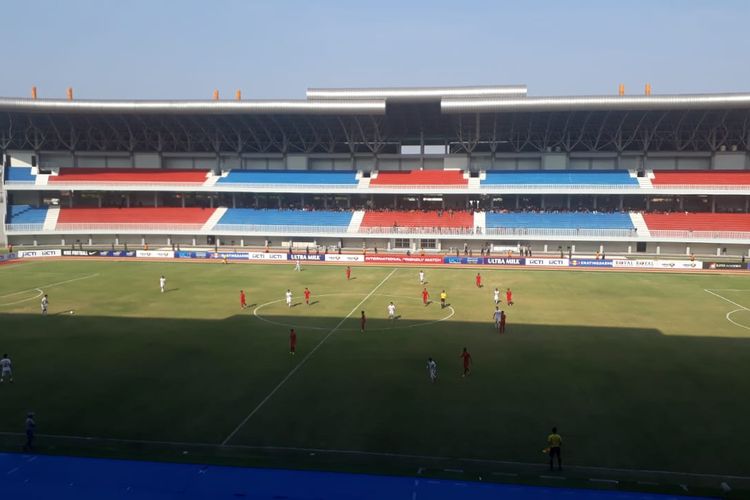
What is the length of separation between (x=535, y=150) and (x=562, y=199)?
8318 mm

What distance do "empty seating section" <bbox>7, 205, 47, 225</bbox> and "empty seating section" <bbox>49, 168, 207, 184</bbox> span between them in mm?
4970

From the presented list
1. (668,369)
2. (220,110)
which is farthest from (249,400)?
(220,110)

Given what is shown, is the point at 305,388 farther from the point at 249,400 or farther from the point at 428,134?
the point at 428,134

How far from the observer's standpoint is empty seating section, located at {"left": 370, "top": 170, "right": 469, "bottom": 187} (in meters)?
75.6

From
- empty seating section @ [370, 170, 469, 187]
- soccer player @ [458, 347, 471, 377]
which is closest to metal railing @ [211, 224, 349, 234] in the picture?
empty seating section @ [370, 170, 469, 187]

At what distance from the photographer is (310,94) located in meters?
82.3

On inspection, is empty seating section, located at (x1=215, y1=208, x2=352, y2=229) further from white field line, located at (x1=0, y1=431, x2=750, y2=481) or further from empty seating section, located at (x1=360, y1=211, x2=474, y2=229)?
white field line, located at (x1=0, y1=431, x2=750, y2=481)

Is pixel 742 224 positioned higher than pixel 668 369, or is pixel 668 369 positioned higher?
pixel 742 224

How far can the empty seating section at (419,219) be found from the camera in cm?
7175

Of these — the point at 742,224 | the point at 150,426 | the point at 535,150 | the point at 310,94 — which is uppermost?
the point at 310,94

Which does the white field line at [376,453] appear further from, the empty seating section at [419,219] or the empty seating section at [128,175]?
the empty seating section at [128,175]

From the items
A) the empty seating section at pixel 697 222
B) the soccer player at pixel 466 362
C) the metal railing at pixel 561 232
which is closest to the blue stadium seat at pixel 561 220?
the metal railing at pixel 561 232

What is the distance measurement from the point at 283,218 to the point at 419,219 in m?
19.2

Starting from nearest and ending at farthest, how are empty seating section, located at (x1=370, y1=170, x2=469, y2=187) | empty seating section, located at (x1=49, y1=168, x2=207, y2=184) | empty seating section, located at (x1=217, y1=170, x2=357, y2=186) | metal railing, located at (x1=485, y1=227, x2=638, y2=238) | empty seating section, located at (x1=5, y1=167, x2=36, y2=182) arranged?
metal railing, located at (x1=485, y1=227, x2=638, y2=238), empty seating section, located at (x1=370, y1=170, x2=469, y2=187), empty seating section, located at (x1=5, y1=167, x2=36, y2=182), empty seating section, located at (x1=49, y1=168, x2=207, y2=184), empty seating section, located at (x1=217, y1=170, x2=357, y2=186)
